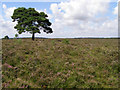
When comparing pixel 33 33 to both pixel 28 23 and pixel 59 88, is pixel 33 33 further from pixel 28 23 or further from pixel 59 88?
pixel 59 88

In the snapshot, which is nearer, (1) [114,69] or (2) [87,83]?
(2) [87,83]

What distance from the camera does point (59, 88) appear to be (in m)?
6.22

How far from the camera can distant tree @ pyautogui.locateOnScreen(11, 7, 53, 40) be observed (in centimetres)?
2868

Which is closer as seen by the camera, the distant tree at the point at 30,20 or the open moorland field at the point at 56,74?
the open moorland field at the point at 56,74

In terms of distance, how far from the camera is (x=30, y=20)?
28234 mm

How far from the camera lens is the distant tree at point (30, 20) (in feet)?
94.1

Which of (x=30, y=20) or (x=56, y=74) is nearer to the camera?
(x=56, y=74)

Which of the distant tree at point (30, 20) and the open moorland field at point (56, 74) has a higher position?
the distant tree at point (30, 20)

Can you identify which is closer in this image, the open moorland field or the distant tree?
the open moorland field

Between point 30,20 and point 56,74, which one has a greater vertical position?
point 30,20

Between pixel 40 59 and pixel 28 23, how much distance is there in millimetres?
22105

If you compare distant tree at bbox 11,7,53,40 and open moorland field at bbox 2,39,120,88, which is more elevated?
distant tree at bbox 11,7,53,40

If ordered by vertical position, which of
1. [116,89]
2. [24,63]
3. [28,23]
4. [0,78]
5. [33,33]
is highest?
[28,23]

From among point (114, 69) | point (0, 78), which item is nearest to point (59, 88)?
point (0, 78)
